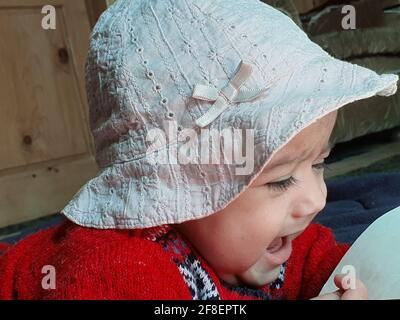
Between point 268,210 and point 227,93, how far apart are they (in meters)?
0.11

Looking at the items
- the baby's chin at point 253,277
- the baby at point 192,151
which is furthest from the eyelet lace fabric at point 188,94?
the baby's chin at point 253,277

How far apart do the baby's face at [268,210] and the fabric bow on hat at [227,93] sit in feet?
0.19

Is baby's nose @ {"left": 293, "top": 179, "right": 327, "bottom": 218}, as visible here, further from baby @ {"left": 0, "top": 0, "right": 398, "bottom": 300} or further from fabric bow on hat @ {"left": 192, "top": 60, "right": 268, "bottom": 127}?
fabric bow on hat @ {"left": 192, "top": 60, "right": 268, "bottom": 127}

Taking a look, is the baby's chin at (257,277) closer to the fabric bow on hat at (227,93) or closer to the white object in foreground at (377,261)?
the white object in foreground at (377,261)

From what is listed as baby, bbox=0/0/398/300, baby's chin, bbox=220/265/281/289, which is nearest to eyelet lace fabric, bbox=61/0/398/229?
baby, bbox=0/0/398/300

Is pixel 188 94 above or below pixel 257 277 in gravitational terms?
above

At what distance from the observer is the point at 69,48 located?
1697 millimetres

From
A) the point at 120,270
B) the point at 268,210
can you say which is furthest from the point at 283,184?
the point at 120,270

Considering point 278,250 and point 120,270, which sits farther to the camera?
point 278,250

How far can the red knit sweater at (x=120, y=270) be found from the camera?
0.46m

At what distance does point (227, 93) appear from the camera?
49 cm

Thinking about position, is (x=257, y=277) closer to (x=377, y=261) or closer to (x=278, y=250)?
(x=278, y=250)

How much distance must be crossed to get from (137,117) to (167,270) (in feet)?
0.45
